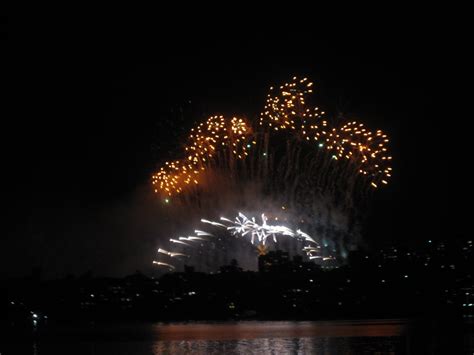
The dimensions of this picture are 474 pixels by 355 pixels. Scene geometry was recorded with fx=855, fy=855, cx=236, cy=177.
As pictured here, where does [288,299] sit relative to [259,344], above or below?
above

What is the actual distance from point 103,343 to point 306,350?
17246 mm

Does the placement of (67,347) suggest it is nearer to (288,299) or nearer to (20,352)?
(20,352)

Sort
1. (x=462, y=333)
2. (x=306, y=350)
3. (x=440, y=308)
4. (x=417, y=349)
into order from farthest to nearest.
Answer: (x=440, y=308) < (x=462, y=333) < (x=306, y=350) < (x=417, y=349)

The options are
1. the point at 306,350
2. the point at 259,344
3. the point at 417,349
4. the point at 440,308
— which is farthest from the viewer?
the point at 440,308

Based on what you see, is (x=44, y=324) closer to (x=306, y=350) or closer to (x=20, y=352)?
(x=20, y=352)

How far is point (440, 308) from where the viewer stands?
99562 millimetres

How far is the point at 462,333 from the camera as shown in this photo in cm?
5441

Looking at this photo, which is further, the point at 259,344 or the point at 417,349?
the point at 259,344

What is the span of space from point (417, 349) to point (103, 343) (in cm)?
2323

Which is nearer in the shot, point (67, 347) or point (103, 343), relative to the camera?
point (67, 347)

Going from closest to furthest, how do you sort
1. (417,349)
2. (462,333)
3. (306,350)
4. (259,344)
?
(417,349) → (306,350) → (259,344) → (462,333)

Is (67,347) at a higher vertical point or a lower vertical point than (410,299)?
lower

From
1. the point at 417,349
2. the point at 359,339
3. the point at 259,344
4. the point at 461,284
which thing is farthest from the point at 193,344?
the point at 461,284

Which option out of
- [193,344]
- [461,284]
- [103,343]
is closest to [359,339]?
[193,344]
